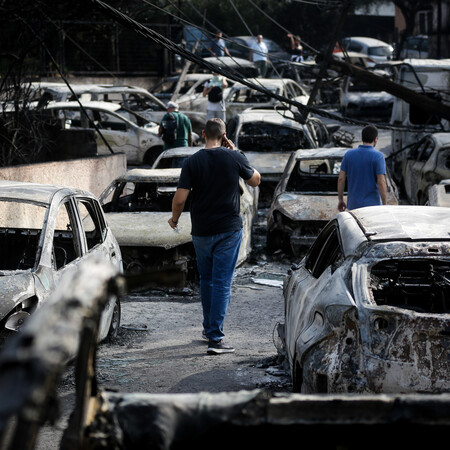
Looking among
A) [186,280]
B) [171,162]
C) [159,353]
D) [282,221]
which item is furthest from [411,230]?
[171,162]

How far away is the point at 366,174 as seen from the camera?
9469mm

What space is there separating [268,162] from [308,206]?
411cm

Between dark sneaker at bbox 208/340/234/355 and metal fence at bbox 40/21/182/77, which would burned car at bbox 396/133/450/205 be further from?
metal fence at bbox 40/21/182/77

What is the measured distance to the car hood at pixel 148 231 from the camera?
981 centimetres

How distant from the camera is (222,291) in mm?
7383

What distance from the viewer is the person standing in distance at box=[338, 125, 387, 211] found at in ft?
31.0

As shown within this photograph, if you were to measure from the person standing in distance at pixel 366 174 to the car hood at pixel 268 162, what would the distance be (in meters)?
5.68

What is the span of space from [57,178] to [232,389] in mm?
7369

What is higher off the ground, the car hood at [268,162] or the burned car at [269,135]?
the burned car at [269,135]

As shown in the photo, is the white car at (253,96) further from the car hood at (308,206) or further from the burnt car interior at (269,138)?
the car hood at (308,206)

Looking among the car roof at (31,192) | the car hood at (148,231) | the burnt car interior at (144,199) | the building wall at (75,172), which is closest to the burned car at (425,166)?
the burnt car interior at (144,199)

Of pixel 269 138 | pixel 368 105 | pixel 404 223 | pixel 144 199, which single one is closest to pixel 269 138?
pixel 269 138

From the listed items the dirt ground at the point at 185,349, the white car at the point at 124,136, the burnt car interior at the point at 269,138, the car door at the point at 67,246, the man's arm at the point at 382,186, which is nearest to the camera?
the dirt ground at the point at 185,349

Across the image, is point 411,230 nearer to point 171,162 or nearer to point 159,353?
point 159,353
